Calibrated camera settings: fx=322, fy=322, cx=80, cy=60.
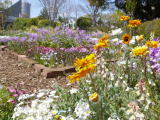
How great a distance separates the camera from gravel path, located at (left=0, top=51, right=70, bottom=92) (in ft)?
16.8

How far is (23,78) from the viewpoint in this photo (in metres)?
5.73

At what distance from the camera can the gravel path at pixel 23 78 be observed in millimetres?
5121

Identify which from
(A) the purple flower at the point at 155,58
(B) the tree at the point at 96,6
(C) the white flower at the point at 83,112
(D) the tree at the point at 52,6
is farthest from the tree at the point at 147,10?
(C) the white flower at the point at 83,112

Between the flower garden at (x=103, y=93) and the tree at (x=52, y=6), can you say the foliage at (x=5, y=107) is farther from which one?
the tree at (x=52, y=6)

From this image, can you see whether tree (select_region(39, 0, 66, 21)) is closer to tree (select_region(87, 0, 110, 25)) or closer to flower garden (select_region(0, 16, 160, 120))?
tree (select_region(87, 0, 110, 25))

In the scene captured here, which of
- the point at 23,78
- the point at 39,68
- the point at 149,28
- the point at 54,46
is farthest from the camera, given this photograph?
the point at 149,28

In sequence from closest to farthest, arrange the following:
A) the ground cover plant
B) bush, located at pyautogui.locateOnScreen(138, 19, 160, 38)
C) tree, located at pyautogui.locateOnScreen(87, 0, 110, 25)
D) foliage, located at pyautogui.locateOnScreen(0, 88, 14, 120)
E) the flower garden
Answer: the flower garden
foliage, located at pyautogui.locateOnScreen(0, 88, 14, 120)
the ground cover plant
bush, located at pyautogui.locateOnScreen(138, 19, 160, 38)
tree, located at pyautogui.locateOnScreen(87, 0, 110, 25)

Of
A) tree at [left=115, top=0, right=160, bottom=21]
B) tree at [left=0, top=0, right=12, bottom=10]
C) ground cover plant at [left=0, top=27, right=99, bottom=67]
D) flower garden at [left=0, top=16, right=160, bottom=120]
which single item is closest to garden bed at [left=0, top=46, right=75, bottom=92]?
ground cover plant at [left=0, top=27, right=99, bottom=67]

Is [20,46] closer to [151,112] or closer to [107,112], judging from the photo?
[107,112]

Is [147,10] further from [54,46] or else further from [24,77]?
[24,77]

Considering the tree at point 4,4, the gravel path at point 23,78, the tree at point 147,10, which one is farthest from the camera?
the tree at point 4,4

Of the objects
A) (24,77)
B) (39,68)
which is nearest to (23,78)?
(24,77)

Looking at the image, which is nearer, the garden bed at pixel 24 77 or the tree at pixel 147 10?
the garden bed at pixel 24 77

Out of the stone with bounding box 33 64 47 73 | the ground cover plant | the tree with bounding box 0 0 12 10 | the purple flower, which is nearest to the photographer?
the purple flower
